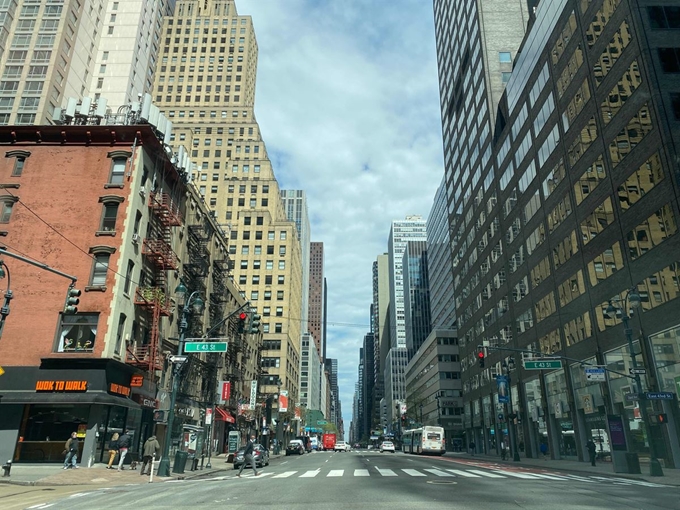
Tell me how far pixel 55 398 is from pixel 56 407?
131cm

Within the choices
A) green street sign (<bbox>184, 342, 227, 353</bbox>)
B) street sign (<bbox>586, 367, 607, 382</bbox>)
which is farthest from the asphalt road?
street sign (<bbox>586, 367, 607, 382</bbox>)

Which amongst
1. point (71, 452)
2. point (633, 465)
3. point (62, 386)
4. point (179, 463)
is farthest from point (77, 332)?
point (633, 465)

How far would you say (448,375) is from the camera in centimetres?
10488

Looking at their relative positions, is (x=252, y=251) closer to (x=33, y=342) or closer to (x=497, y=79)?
(x=497, y=79)

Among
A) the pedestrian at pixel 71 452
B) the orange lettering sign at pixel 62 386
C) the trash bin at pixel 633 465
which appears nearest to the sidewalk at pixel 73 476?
the pedestrian at pixel 71 452

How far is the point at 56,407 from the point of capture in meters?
26.9

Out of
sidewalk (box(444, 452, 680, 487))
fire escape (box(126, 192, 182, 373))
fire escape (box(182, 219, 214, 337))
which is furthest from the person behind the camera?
fire escape (box(182, 219, 214, 337))

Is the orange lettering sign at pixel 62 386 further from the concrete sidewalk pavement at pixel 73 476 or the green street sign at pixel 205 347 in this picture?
the green street sign at pixel 205 347

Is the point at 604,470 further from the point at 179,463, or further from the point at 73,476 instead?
the point at 73,476

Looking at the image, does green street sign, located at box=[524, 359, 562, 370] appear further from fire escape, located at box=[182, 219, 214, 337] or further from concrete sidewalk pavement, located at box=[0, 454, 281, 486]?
fire escape, located at box=[182, 219, 214, 337]

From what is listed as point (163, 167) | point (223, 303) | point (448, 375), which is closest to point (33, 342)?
point (163, 167)

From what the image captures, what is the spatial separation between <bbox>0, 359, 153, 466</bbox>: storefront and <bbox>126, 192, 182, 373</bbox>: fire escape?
311 centimetres

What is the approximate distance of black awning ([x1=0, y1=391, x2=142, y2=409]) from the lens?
25.7 m

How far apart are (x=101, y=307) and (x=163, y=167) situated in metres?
12.2
